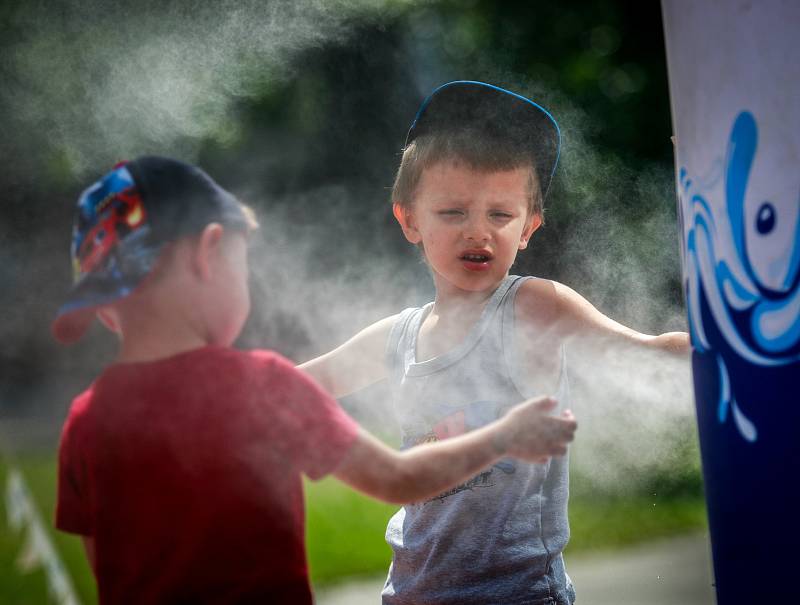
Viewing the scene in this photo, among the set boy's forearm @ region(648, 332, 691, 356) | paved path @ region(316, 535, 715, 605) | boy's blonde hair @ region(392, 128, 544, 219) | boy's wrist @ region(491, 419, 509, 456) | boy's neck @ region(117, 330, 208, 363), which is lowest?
paved path @ region(316, 535, 715, 605)

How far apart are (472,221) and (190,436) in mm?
815

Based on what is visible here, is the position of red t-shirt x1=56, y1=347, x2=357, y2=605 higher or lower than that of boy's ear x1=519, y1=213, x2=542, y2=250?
lower

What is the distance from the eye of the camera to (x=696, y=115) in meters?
1.64

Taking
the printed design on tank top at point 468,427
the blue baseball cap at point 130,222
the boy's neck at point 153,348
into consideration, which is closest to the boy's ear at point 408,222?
the printed design on tank top at point 468,427

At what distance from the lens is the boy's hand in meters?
1.31

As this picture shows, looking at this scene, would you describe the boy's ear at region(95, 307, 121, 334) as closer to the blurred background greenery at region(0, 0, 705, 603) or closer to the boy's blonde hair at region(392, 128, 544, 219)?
the blurred background greenery at region(0, 0, 705, 603)

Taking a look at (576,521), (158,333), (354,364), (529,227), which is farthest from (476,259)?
(576,521)

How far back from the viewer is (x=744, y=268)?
152 cm

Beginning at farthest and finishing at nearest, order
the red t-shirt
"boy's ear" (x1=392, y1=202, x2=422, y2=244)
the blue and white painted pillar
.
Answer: "boy's ear" (x1=392, y1=202, x2=422, y2=244), the blue and white painted pillar, the red t-shirt

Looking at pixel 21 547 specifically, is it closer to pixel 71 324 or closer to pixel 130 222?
pixel 71 324

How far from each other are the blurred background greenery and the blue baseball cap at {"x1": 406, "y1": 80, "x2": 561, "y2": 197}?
46 cm

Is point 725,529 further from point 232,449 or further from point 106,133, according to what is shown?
point 106,133

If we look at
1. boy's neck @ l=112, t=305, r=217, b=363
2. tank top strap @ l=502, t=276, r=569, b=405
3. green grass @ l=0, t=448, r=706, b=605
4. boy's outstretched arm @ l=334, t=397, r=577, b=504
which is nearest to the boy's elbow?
boy's outstretched arm @ l=334, t=397, r=577, b=504

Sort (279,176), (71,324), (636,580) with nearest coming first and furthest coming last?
(71,324) < (279,176) < (636,580)
